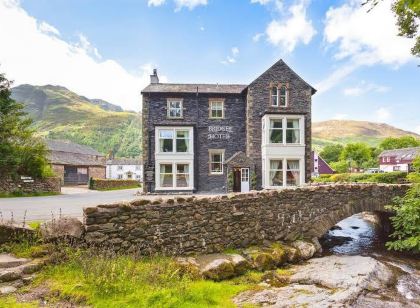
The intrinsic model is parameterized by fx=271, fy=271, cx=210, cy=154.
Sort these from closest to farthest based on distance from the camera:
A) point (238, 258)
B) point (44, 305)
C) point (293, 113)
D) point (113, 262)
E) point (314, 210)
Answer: point (44, 305), point (113, 262), point (238, 258), point (314, 210), point (293, 113)

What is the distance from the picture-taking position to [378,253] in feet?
37.3

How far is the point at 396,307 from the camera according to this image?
6.39 metres

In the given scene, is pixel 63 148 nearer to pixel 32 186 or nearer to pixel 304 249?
pixel 32 186

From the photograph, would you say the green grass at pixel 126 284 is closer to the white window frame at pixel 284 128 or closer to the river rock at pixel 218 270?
the river rock at pixel 218 270

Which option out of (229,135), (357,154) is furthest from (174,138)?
(357,154)

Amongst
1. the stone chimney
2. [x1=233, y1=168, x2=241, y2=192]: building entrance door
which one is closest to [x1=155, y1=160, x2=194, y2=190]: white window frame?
[x1=233, y1=168, x2=241, y2=192]: building entrance door

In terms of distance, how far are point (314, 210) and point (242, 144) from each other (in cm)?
1321

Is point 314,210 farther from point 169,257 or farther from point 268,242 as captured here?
point 169,257

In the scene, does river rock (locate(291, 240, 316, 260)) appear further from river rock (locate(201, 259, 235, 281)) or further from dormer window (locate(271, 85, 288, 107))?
dormer window (locate(271, 85, 288, 107))

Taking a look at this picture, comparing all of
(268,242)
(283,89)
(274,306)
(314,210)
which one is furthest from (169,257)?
(283,89)

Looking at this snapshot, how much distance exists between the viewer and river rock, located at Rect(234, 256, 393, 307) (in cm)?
622

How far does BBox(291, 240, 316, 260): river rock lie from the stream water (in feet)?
4.34

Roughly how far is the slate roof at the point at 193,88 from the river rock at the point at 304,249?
15688mm

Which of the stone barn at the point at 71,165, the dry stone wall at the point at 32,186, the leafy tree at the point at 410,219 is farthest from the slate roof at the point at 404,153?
the dry stone wall at the point at 32,186
